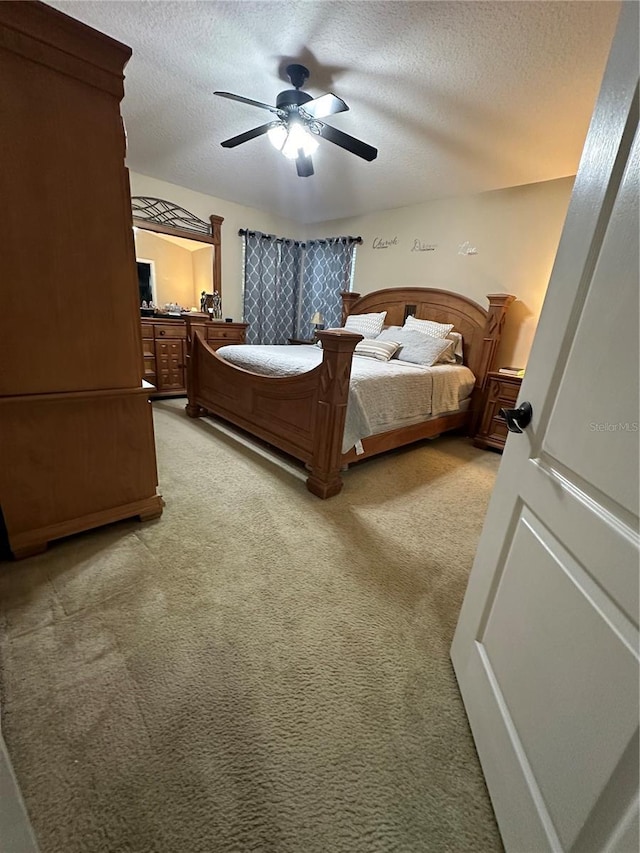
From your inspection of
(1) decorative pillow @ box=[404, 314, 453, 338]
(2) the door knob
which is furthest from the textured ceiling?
(2) the door knob

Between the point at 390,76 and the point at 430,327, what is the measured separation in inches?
84.5

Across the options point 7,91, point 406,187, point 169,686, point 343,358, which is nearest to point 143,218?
point 406,187

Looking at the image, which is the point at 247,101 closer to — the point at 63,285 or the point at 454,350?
the point at 63,285

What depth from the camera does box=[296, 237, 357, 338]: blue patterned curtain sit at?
4.77 meters

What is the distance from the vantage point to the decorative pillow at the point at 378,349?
3383 mm

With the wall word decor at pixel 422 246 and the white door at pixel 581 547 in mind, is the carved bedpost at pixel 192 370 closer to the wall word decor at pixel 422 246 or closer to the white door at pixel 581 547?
the wall word decor at pixel 422 246

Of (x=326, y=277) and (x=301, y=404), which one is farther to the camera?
(x=326, y=277)

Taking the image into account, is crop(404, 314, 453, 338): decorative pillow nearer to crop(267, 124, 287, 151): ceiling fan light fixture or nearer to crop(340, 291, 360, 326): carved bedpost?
crop(340, 291, 360, 326): carved bedpost

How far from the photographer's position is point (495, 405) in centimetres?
328

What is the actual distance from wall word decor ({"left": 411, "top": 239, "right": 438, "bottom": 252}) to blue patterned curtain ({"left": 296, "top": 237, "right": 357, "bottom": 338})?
0.93 meters

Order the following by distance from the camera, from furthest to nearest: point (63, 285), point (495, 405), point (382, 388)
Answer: point (495, 405)
point (382, 388)
point (63, 285)

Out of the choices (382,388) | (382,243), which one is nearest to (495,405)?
(382,388)

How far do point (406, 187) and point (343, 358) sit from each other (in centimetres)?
272

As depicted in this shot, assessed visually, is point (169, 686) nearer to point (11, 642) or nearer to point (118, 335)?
point (11, 642)
